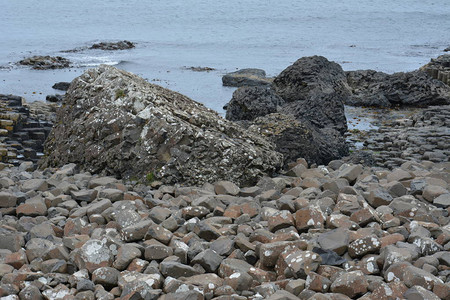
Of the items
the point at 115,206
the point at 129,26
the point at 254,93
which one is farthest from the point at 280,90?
the point at 129,26

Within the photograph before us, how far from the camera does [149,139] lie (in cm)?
709

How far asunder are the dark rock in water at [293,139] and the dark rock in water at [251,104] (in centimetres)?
322

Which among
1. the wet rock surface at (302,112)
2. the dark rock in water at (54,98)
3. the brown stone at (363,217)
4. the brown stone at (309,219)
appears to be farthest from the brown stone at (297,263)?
the dark rock in water at (54,98)

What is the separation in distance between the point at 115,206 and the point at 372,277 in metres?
2.69

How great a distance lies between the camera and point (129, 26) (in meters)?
65.6

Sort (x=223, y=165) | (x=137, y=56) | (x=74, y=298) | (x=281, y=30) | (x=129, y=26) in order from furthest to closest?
(x=129, y=26)
(x=281, y=30)
(x=137, y=56)
(x=223, y=165)
(x=74, y=298)

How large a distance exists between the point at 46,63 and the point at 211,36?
84.3ft

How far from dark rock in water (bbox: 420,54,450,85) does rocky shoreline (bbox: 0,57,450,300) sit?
11.6 m

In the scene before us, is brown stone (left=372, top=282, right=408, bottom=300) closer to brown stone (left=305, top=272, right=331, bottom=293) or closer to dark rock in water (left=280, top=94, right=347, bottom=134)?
brown stone (left=305, top=272, right=331, bottom=293)

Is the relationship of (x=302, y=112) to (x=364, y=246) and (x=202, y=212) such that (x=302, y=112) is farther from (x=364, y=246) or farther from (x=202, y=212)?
(x=364, y=246)

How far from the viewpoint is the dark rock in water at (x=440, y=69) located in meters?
20.5

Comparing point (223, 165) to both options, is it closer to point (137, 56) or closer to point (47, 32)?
point (137, 56)

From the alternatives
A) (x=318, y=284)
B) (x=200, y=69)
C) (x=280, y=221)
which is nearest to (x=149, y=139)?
(x=280, y=221)

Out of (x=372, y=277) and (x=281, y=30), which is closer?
(x=372, y=277)
